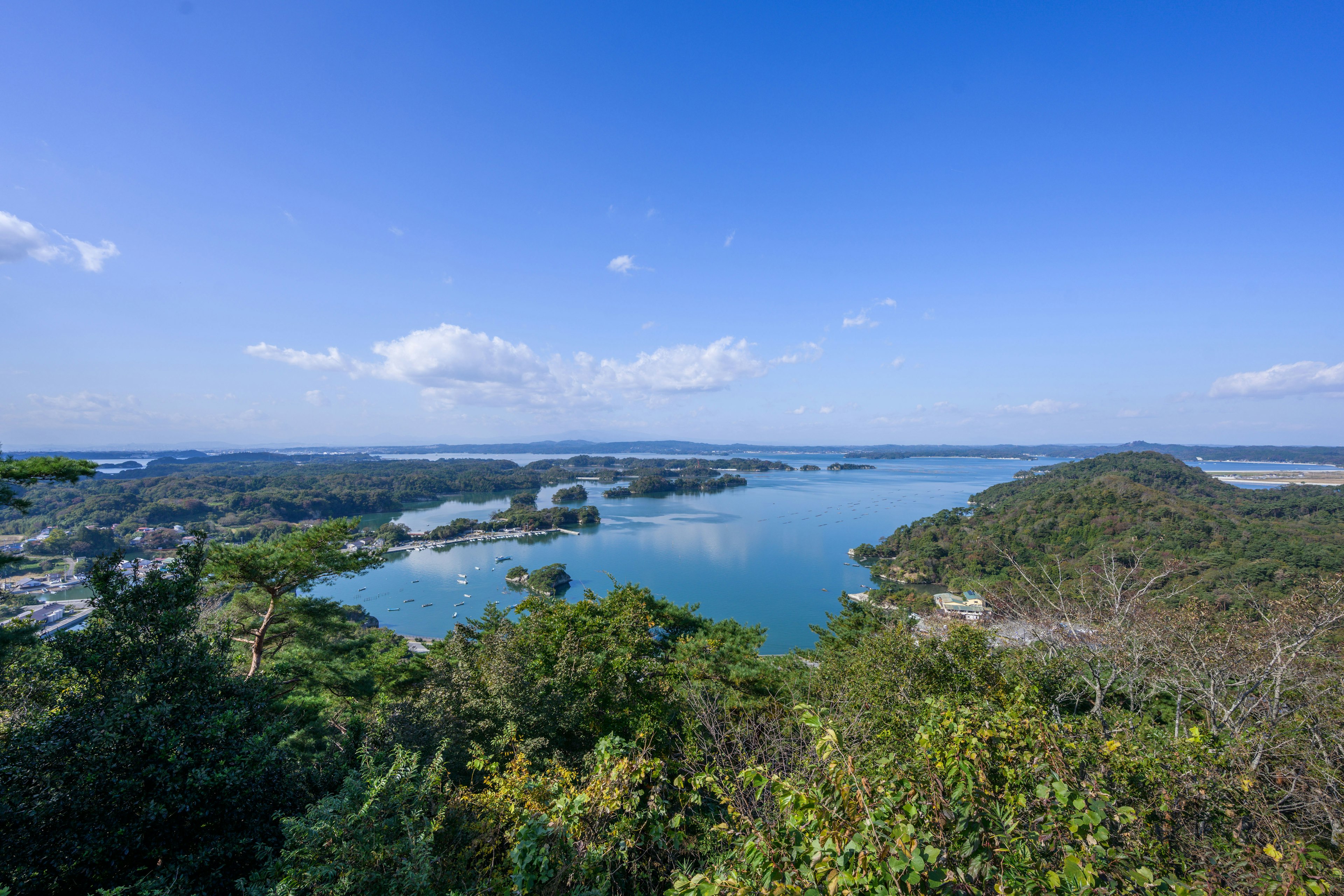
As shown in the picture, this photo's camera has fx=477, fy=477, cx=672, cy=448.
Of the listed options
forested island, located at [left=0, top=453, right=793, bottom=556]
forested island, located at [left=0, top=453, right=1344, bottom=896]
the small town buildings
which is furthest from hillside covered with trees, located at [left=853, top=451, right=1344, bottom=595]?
forested island, located at [left=0, top=453, right=793, bottom=556]

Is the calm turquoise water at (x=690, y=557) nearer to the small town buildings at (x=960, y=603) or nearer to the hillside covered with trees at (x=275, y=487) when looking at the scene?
the small town buildings at (x=960, y=603)

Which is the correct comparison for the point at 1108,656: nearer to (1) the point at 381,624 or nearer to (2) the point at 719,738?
(2) the point at 719,738

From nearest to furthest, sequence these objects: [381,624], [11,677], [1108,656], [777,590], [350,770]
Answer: [11,677], [350,770], [1108,656], [381,624], [777,590]

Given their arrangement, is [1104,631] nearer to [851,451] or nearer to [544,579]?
[544,579]

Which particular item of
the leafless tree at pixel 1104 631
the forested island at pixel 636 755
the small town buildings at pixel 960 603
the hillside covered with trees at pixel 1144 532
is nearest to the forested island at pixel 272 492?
the forested island at pixel 636 755

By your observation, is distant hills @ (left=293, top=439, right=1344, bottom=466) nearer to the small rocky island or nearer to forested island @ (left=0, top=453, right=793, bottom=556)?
forested island @ (left=0, top=453, right=793, bottom=556)

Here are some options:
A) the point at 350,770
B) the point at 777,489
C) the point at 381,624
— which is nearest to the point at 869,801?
the point at 350,770
